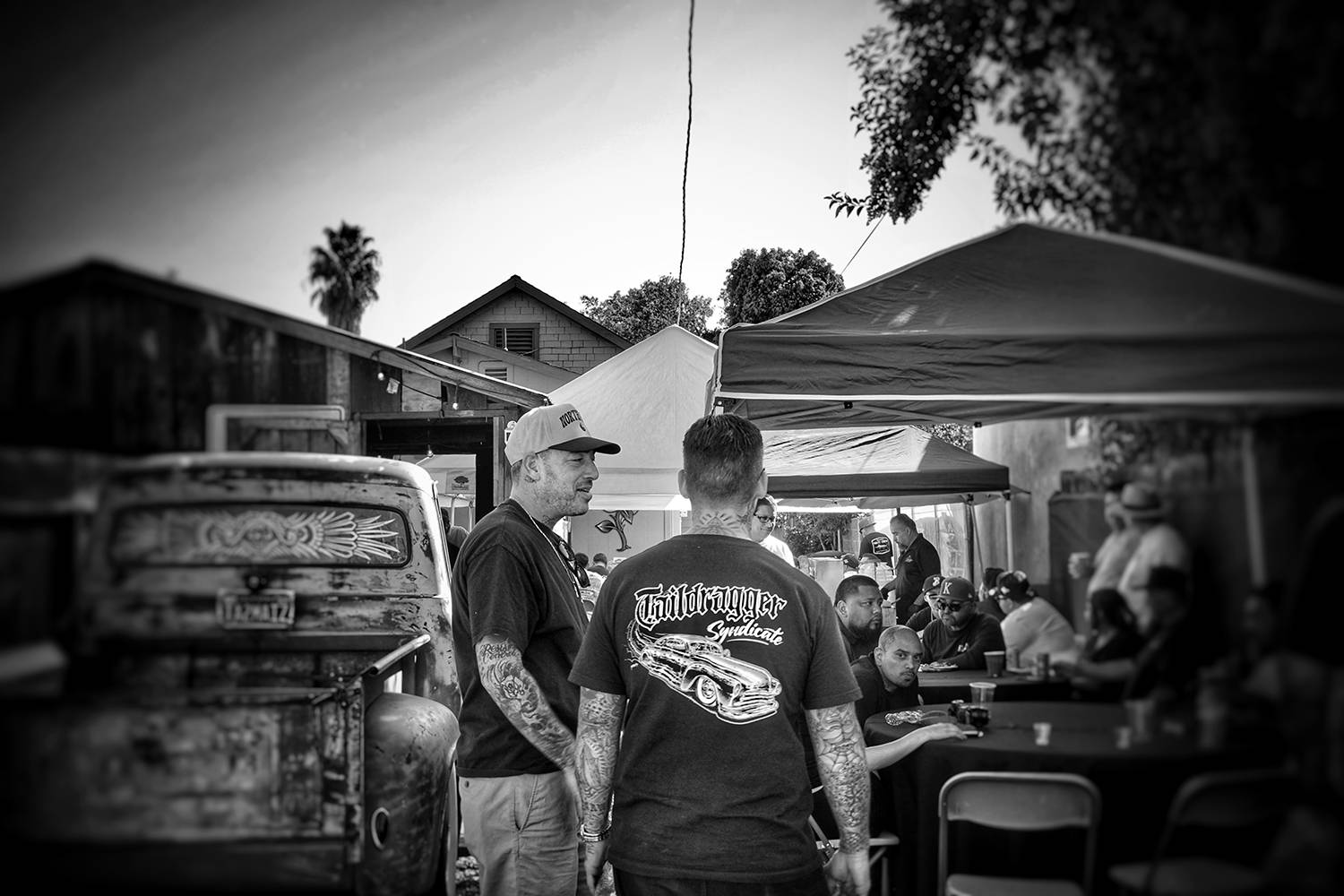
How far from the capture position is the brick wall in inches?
753

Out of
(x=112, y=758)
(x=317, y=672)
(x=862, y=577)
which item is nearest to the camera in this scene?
(x=112, y=758)

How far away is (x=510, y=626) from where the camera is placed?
334 centimetres

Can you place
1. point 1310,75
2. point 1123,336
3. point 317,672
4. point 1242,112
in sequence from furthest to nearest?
point 317,672 → point 1123,336 → point 1242,112 → point 1310,75

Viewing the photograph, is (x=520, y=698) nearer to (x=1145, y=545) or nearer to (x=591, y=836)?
(x=591, y=836)

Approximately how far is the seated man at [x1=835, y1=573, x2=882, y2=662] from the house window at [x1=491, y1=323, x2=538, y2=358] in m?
13.4

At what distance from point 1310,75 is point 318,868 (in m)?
3.02

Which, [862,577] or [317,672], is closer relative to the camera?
[317,672]

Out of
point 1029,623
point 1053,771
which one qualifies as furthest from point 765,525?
point 1029,623

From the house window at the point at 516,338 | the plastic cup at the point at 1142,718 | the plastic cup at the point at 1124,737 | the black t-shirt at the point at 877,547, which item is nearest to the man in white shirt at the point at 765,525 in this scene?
the black t-shirt at the point at 877,547

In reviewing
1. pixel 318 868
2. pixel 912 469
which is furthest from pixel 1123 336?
pixel 912 469

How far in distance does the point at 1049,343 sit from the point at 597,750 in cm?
182

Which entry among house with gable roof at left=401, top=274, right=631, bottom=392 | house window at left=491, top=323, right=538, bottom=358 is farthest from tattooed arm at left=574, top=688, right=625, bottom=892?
house window at left=491, top=323, right=538, bottom=358

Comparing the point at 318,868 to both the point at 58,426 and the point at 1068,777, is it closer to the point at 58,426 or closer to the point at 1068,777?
the point at 58,426

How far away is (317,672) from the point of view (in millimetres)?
4125
